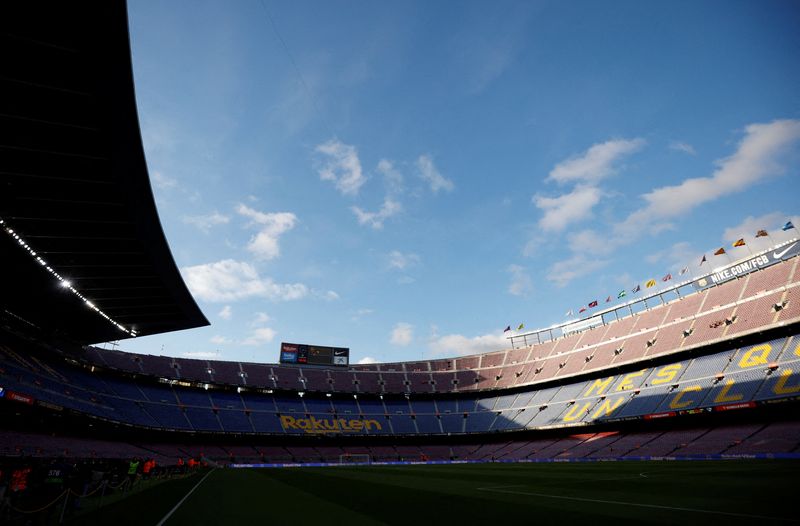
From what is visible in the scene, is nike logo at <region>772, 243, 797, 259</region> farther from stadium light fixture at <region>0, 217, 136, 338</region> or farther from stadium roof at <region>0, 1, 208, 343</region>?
stadium light fixture at <region>0, 217, 136, 338</region>

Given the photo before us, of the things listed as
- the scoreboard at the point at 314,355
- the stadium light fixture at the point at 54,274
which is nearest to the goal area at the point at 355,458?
the scoreboard at the point at 314,355

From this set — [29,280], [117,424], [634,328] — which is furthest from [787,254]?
[117,424]

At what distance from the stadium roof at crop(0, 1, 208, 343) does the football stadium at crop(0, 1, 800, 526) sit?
98 mm

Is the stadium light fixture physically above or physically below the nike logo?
below

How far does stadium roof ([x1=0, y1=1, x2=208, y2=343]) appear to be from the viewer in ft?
44.8

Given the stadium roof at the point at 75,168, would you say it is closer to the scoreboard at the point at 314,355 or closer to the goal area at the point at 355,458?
the goal area at the point at 355,458

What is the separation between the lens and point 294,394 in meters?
66.6

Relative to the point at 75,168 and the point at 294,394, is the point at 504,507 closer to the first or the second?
the point at 75,168

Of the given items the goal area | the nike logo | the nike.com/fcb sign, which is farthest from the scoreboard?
the nike logo

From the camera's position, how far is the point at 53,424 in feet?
124

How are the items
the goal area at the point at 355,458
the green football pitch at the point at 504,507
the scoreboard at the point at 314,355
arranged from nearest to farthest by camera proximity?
1. the green football pitch at the point at 504,507
2. the goal area at the point at 355,458
3. the scoreboard at the point at 314,355

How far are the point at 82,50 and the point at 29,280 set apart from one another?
81.9ft

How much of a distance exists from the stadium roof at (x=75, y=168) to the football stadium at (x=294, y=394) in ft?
0.32

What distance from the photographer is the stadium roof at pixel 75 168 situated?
1366 cm
